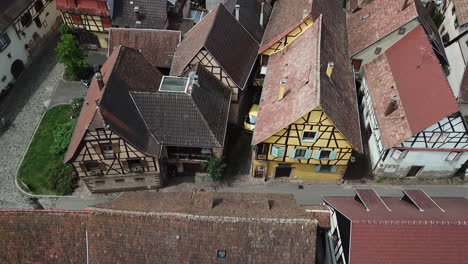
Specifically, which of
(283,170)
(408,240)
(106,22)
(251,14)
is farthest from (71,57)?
(408,240)

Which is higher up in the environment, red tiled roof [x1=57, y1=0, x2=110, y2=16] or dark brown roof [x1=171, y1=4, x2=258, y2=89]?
dark brown roof [x1=171, y1=4, x2=258, y2=89]

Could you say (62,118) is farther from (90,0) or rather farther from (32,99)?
(90,0)

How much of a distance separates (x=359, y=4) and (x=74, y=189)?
3735cm

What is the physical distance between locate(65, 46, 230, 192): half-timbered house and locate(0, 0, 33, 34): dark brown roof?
1506 cm

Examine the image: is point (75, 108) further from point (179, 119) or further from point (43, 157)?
point (179, 119)

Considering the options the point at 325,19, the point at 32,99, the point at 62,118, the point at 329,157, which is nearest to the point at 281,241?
the point at 329,157

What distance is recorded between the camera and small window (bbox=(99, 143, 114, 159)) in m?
29.9

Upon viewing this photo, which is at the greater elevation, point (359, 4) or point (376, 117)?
point (359, 4)

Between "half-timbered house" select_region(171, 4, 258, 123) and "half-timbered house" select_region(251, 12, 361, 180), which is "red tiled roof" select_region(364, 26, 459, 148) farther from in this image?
"half-timbered house" select_region(171, 4, 258, 123)

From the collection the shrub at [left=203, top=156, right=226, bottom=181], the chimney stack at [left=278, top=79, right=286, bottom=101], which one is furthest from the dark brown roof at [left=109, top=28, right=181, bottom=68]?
the chimney stack at [left=278, top=79, right=286, bottom=101]

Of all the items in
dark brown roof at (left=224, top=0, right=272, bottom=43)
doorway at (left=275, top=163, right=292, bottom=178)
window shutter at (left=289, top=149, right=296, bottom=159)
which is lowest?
doorway at (left=275, top=163, right=292, bottom=178)

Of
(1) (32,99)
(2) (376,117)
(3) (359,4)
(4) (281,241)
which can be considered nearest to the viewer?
(4) (281,241)

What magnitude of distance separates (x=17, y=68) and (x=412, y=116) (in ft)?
138

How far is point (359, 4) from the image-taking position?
1785 inches
